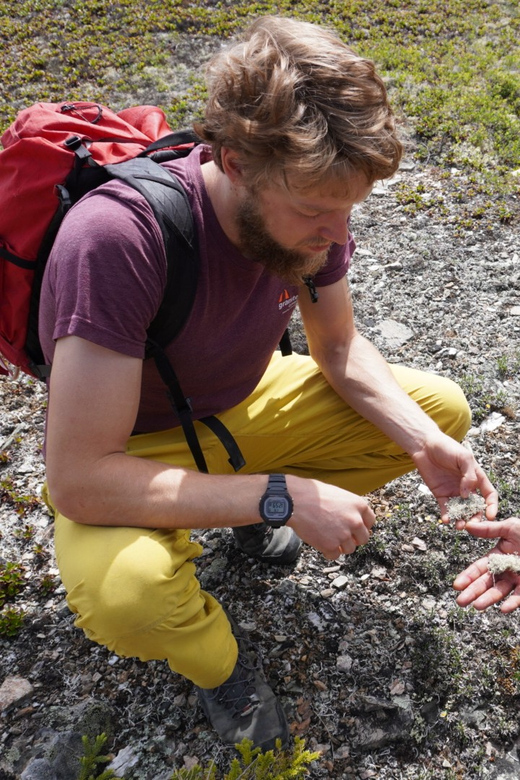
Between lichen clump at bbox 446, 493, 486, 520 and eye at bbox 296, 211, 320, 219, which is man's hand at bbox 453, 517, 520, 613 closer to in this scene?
lichen clump at bbox 446, 493, 486, 520

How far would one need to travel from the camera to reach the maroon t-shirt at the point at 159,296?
265 centimetres

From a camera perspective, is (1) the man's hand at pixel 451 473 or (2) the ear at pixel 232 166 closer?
(2) the ear at pixel 232 166

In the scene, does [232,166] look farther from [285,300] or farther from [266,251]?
[285,300]

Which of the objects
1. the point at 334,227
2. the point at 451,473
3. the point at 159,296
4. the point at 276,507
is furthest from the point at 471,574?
the point at 159,296

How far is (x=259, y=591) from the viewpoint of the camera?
4.20 metres

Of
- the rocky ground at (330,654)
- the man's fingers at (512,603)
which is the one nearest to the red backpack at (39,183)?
the rocky ground at (330,654)

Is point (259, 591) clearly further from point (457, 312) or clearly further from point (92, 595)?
point (457, 312)

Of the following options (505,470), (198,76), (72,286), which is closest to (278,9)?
(198,76)

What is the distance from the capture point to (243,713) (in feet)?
11.2

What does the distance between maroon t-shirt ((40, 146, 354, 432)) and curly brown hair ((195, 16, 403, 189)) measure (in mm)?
484

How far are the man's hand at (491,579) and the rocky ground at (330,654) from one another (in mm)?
570

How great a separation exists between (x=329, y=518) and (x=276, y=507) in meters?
0.27

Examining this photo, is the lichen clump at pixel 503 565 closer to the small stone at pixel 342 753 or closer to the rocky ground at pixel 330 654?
the rocky ground at pixel 330 654

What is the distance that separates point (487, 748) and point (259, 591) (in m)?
1.59
